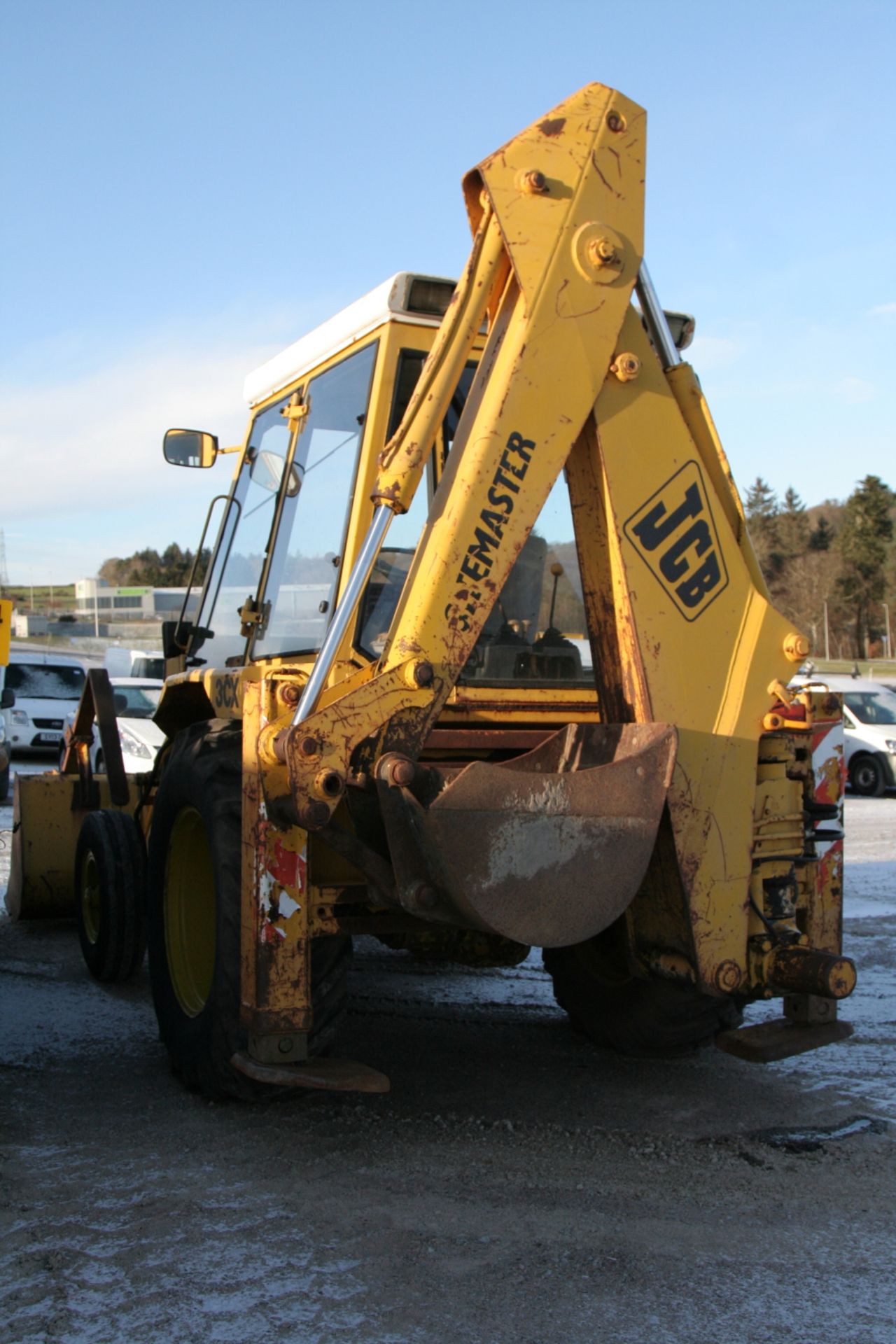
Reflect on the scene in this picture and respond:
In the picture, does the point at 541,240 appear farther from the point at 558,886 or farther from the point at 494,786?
the point at 558,886

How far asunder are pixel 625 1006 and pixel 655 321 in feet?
8.37

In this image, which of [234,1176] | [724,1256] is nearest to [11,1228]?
[234,1176]

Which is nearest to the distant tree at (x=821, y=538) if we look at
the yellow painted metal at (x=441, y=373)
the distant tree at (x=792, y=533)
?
the distant tree at (x=792, y=533)

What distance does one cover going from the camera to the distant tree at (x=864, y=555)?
74.9m

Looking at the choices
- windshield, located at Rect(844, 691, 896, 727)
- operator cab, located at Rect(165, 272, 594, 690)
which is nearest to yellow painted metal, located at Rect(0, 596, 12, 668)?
operator cab, located at Rect(165, 272, 594, 690)

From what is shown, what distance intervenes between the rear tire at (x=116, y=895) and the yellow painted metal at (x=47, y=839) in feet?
3.07

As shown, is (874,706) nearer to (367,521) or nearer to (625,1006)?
(625,1006)

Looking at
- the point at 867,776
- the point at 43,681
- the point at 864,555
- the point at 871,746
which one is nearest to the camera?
the point at 871,746

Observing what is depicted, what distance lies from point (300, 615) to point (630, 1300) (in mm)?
2532

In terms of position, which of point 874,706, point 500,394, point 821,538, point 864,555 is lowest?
point 874,706

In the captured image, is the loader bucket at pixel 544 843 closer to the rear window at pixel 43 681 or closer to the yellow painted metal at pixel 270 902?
the yellow painted metal at pixel 270 902

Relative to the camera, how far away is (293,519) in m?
4.78

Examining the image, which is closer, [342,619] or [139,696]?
[342,619]

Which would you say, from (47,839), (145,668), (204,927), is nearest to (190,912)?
(204,927)
